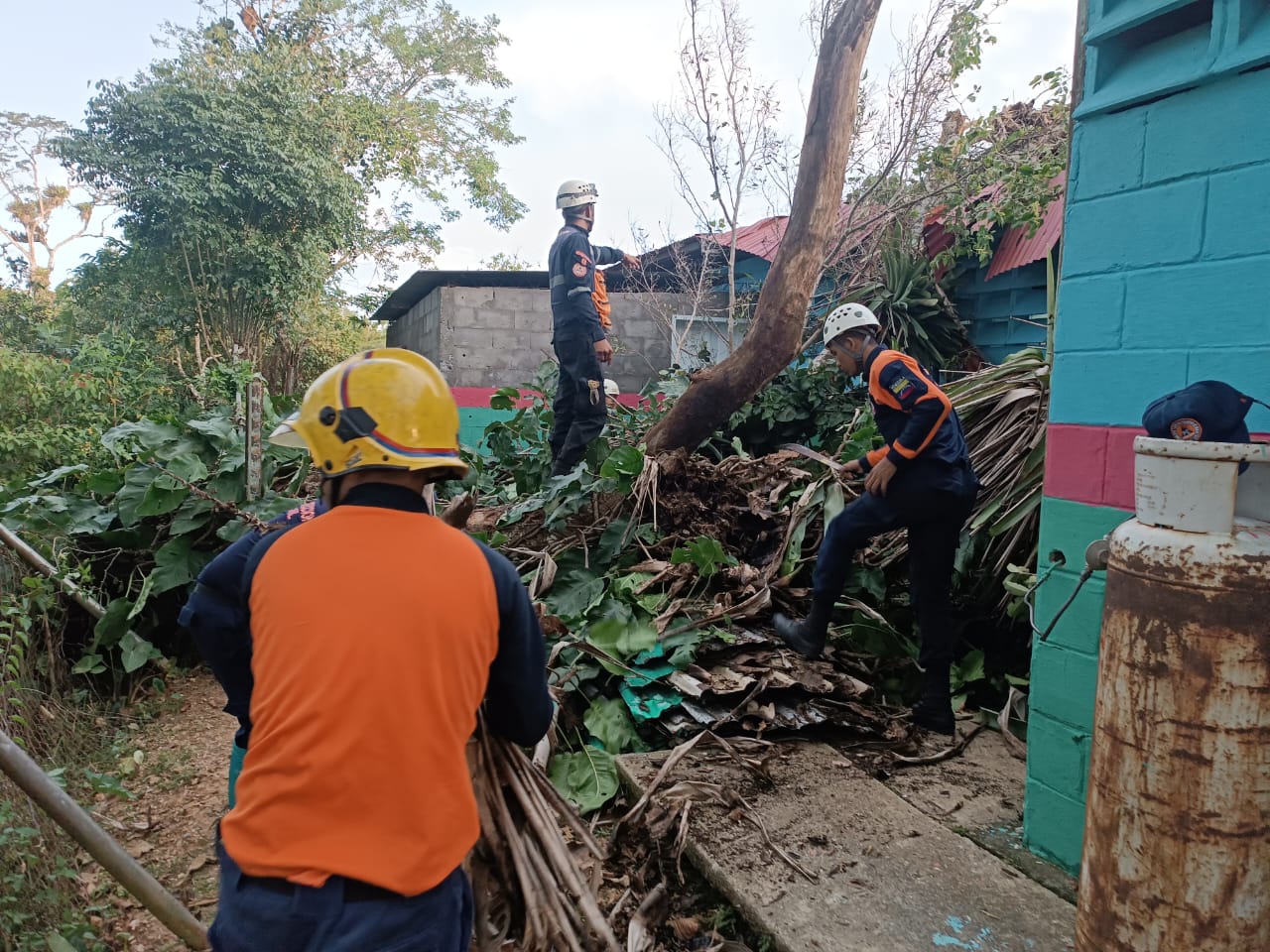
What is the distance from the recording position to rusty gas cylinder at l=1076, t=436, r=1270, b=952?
165cm

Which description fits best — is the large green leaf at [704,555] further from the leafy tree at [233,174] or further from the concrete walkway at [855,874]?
the leafy tree at [233,174]

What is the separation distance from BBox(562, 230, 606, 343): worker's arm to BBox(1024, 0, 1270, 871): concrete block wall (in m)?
3.67

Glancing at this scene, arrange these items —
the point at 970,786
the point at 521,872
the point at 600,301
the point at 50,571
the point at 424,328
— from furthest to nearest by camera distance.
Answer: the point at 424,328 → the point at 600,301 → the point at 50,571 → the point at 970,786 → the point at 521,872

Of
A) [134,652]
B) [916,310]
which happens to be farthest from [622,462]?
[916,310]

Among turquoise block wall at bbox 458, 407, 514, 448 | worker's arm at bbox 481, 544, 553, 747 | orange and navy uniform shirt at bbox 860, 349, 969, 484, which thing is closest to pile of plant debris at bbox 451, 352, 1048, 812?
orange and navy uniform shirt at bbox 860, 349, 969, 484

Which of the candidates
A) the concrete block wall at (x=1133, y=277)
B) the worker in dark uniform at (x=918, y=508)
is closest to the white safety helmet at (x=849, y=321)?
the worker in dark uniform at (x=918, y=508)

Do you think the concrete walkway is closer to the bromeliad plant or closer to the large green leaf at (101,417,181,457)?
the large green leaf at (101,417,181,457)

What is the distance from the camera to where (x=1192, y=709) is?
5.52 ft

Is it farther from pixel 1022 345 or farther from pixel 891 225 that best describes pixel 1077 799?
pixel 891 225

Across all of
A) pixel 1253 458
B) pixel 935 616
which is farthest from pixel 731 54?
pixel 1253 458

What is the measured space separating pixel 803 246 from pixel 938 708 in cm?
290

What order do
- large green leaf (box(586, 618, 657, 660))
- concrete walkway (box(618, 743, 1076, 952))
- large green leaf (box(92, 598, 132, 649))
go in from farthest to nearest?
1. large green leaf (box(92, 598, 132, 649))
2. large green leaf (box(586, 618, 657, 660))
3. concrete walkway (box(618, 743, 1076, 952))

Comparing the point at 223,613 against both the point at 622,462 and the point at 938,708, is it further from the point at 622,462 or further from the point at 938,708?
the point at 622,462

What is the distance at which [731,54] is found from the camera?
844 centimetres
